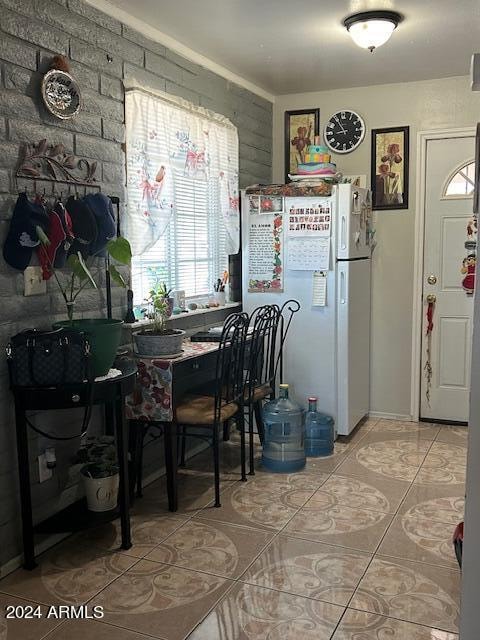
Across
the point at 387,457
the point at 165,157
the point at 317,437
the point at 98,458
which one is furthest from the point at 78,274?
the point at 387,457

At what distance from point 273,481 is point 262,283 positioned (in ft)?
4.40

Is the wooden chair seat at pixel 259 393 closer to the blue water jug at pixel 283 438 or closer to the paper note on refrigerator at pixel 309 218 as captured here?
the blue water jug at pixel 283 438

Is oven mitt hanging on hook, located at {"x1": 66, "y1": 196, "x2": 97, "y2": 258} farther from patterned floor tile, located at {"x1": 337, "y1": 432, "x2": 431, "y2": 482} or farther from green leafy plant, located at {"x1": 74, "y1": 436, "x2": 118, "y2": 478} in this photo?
patterned floor tile, located at {"x1": 337, "y1": 432, "x2": 431, "y2": 482}

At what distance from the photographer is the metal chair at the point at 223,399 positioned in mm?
3082

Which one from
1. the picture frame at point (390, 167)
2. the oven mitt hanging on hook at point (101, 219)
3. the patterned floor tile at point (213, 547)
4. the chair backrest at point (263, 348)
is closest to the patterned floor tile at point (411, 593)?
the patterned floor tile at point (213, 547)

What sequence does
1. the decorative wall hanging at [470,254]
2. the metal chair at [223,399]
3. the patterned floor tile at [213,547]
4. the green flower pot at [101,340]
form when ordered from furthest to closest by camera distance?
the decorative wall hanging at [470,254] < the metal chair at [223,399] < the patterned floor tile at [213,547] < the green flower pot at [101,340]

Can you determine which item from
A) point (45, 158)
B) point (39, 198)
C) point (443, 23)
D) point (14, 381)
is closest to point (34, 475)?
point (14, 381)

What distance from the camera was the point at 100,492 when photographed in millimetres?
2693

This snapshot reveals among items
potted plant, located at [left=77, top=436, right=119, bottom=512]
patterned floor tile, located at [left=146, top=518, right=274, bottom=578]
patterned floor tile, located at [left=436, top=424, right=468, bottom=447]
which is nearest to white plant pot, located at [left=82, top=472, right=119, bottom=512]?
potted plant, located at [left=77, top=436, right=119, bottom=512]

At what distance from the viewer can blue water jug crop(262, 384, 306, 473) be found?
11.7ft

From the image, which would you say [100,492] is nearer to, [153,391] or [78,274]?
[153,391]

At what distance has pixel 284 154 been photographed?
472 centimetres

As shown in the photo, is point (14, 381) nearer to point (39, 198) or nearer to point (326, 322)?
point (39, 198)

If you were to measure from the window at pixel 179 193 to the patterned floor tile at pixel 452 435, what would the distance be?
1.88 m
